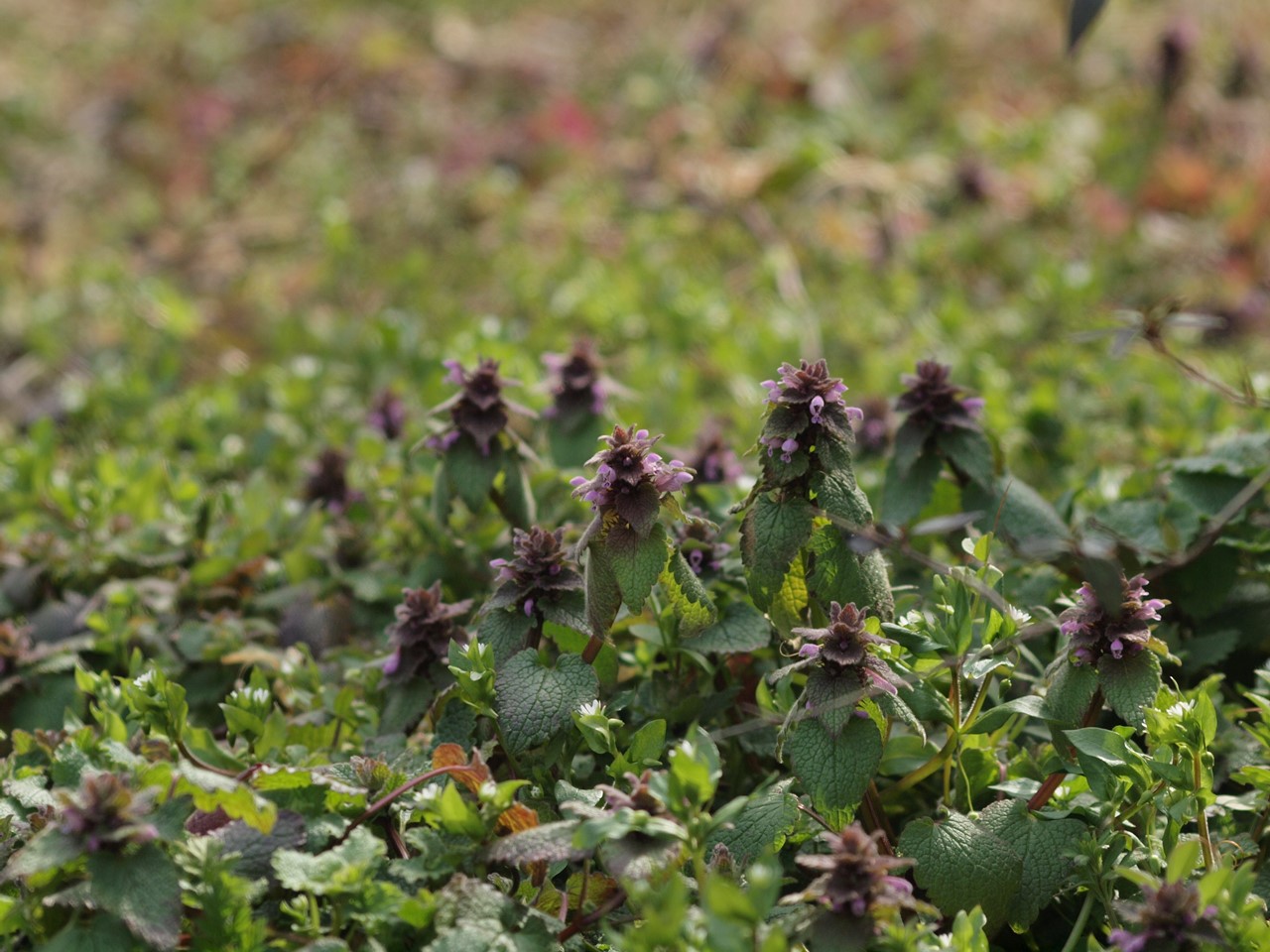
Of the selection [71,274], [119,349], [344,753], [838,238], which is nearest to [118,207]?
[71,274]

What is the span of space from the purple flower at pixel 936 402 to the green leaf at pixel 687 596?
21.5 inches

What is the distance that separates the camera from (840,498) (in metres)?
1.70

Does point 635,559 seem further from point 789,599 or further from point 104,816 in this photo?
point 104,816

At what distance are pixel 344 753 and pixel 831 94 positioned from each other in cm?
391

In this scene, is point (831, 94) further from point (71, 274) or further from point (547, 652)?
point (547, 652)

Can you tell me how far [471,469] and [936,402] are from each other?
2.58 feet

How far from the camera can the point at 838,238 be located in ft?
14.2

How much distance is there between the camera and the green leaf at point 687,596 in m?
1.77

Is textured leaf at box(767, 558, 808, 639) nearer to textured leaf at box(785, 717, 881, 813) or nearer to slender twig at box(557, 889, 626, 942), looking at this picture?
textured leaf at box(785, 717, 881, 813)

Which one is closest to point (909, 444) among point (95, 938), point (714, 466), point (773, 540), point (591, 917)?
point (714, 466)

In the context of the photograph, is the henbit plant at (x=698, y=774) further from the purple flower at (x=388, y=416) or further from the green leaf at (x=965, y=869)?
the purple flower at (x=388, y=416)

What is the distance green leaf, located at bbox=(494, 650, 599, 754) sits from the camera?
1.68 m

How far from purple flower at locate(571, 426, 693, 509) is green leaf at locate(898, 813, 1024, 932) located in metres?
0.57

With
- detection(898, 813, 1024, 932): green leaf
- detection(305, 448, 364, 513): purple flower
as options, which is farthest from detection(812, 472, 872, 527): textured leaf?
detection(305, 448, 364, 513): purple flower
